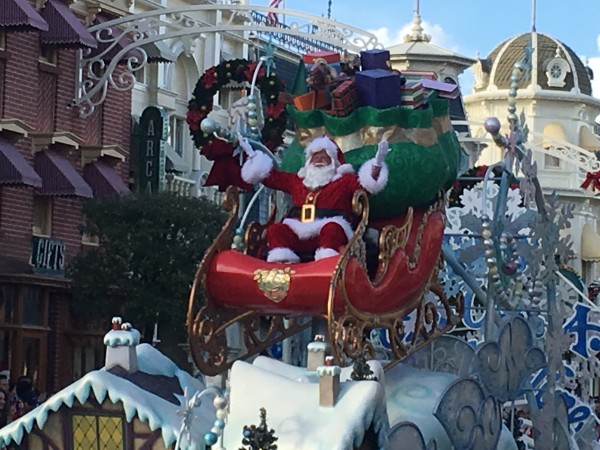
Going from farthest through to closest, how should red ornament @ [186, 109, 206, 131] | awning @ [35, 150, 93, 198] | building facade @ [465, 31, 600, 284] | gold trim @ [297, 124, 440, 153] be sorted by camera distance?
building facade @ [465, 31, 600, 284]
awning @ [35, 150, 93, 198]
red ornament @ [186, 109, 206, 131]
gold trim @ [297, 124, 440, 153]

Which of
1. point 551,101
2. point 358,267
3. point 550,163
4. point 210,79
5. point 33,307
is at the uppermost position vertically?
point 551,101

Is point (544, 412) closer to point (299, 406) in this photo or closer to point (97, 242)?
point (299, 406)

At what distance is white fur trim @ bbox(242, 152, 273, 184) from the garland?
0.54 m

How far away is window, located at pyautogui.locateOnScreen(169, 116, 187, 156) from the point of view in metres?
33.5

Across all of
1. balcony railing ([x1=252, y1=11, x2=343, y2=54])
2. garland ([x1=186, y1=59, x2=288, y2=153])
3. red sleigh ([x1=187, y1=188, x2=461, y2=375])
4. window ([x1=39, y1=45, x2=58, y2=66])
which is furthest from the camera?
balcony railing ([x1=252, y1=11, x2=343, y2=54])

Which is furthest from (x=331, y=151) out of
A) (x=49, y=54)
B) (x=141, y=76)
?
(x=141, y=76)

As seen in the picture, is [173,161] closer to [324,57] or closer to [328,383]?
[324,57]

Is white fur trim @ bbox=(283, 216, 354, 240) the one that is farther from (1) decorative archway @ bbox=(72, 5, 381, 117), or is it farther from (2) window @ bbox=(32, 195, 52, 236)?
(2) window @ bbox=(32, 195, 52, 236)

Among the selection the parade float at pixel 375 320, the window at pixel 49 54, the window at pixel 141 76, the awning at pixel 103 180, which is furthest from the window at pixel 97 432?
the window at pixel 141 76

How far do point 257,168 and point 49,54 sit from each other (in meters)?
15.9

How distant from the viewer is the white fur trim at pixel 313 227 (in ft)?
41.6

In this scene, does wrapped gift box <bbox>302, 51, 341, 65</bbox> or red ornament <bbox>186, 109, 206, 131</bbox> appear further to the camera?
red ornament <bbox>186, 109, 206, 131</bbox>

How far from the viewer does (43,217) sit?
2861 cm

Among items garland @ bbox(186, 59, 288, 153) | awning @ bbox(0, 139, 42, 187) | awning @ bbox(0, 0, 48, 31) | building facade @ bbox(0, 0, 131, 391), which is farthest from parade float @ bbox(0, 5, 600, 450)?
building facade @ bbox(0, 0, 131, 391)
